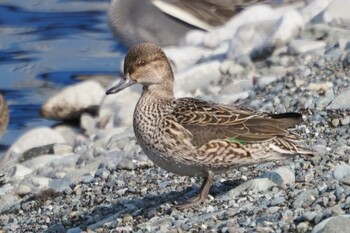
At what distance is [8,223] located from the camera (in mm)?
7094

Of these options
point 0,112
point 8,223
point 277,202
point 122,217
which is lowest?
point 0,112

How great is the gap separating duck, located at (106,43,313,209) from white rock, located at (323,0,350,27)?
3.96 meters

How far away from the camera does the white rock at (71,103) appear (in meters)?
11.1

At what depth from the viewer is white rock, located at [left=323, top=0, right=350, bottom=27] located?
32.9ft

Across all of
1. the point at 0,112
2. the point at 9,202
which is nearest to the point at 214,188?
the point at 9,202

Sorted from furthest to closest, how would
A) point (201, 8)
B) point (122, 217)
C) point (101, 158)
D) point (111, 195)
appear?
point (201, 8) < point (101, 158) < point (111, 195) < point (122, 217)

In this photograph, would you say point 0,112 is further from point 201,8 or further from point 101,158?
point 201,8

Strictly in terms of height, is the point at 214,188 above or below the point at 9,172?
above

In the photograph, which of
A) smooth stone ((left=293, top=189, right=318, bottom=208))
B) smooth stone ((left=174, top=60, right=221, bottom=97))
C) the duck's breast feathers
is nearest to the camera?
smooth stone ((left=293, top=189, right=318, bottom=208))

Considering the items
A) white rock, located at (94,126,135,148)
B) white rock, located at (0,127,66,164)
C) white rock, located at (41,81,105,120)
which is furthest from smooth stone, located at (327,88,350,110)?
white rock, located at (41,81,105,120)

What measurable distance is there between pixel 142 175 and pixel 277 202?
168 cm

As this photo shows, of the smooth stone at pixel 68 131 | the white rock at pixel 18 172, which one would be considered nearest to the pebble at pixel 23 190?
the white rock at pixel 18 172

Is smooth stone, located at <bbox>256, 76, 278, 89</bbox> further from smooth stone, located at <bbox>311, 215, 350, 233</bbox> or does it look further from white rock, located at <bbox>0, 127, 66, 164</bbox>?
smooth stone, located at <bbox>311, 215, 350, 233</bbox>

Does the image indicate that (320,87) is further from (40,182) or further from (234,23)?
(234,23)
